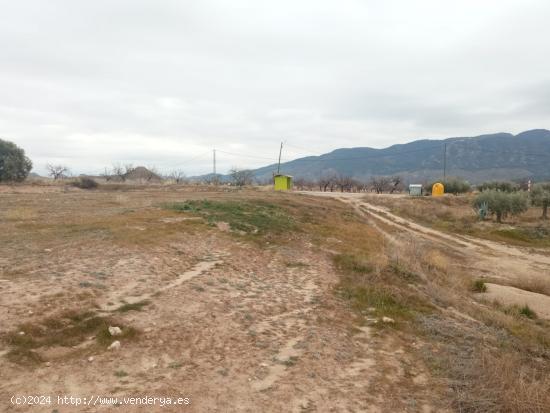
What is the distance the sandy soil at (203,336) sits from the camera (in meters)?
6.38

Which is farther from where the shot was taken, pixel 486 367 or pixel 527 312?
pixel 527 312

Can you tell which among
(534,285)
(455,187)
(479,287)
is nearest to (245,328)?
(479,287)

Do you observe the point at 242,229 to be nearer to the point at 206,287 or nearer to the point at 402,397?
the point at 206,287

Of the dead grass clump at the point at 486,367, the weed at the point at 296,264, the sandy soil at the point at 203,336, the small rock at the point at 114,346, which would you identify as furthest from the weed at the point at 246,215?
the small rock at the point at 114,346

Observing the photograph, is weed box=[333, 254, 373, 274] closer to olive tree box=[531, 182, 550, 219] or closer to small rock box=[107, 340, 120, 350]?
small rock box=[107, 340, 120, 350]

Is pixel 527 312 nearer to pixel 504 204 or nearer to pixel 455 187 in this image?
pixel 504 204

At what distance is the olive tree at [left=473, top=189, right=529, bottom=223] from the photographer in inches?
1737

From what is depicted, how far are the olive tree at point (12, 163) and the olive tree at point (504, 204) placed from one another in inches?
2389

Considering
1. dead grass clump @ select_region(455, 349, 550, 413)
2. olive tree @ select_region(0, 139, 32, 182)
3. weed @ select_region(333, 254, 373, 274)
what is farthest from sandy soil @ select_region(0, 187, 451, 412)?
olive tree @ select_region(0, 139, 32, 182)

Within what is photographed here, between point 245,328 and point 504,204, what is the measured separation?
1655 inches

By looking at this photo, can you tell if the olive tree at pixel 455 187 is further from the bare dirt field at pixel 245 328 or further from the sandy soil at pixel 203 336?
the sandy soil at pixel 203 336

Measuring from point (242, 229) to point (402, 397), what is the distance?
14.4 meters

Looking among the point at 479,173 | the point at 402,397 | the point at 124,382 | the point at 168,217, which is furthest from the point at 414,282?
the point at 479,173

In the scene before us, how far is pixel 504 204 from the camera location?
44031mm
